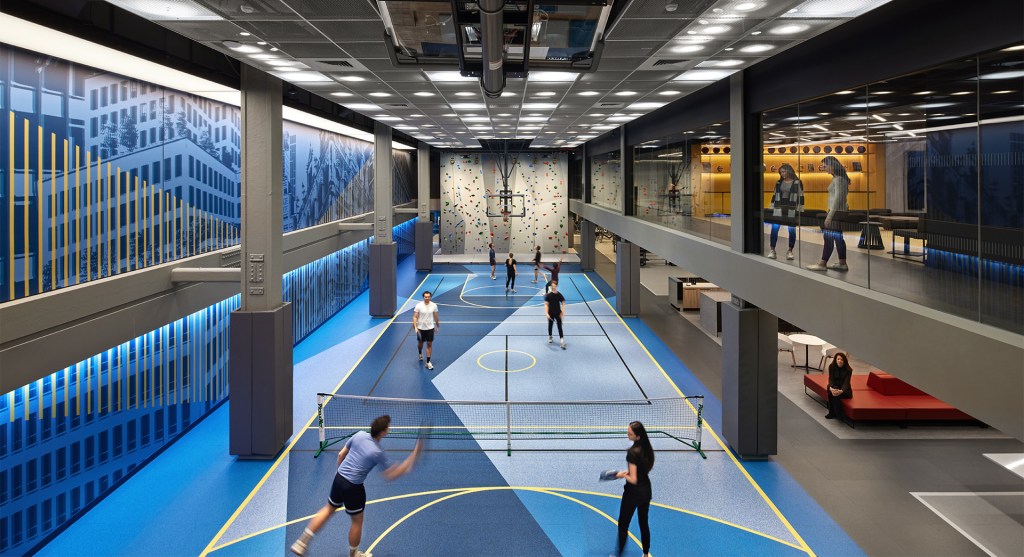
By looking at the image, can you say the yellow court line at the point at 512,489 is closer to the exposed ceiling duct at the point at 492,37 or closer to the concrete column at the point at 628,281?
the exposed ceiling duct at the point at 492,37

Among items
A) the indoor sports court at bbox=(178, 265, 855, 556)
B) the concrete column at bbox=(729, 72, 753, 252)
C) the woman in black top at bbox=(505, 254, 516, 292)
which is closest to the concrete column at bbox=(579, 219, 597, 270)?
the woman in black top at bbox=(505, 254, 516, 292)

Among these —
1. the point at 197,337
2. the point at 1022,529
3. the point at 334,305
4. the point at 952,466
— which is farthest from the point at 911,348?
the point at 334,305

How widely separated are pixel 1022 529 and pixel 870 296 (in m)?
4.53

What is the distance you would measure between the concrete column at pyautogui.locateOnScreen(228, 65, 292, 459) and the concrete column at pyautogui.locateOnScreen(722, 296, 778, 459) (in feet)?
24.5

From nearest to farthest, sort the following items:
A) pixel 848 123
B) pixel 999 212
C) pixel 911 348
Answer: pixel 999 212 < pixel 911 348 < pixel 848 123

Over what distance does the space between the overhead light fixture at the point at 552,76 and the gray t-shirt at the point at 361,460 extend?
6.34 m

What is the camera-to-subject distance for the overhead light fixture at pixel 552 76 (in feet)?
33.6

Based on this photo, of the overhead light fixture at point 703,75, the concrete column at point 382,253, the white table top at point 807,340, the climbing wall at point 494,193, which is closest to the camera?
the overhead light fixture at point 703,75

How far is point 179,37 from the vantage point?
8.55 metres

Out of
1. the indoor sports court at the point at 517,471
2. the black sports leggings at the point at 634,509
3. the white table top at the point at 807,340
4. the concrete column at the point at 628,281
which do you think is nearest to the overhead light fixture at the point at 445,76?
the indoor sports court at the point at 517,471

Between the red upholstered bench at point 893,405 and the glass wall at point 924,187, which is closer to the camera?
the glass wall at point 924,187

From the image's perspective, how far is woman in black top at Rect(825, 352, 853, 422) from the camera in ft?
39.3

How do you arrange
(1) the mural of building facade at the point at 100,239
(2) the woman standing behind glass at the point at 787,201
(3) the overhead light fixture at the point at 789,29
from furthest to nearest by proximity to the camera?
(2) the woman standing behind glass at the point at 787,201
(1) the mural of building facade at the point at 100,239
(3) the overhead light fixture at the point at 789,29

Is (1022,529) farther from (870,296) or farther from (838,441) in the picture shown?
(870,296)
